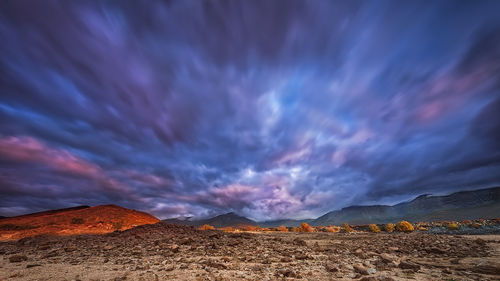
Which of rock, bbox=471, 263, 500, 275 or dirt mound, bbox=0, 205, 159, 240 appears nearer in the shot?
rock, bbox=471, 263, 500, 275

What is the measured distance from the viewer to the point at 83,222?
2778cm

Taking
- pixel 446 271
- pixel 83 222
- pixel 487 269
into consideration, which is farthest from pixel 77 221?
pixel 487 269

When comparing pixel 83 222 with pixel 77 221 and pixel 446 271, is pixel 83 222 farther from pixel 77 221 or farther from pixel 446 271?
pixel 446 271

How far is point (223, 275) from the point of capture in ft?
22.2

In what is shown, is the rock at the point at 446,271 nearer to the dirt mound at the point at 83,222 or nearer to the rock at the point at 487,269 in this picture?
the rock at the point at 487,269

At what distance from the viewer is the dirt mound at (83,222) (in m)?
24.2

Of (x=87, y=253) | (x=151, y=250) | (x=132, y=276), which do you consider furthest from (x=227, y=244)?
(x=87, y=253)

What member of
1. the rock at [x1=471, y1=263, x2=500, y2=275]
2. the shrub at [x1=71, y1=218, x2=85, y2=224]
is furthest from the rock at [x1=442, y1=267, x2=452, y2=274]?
the shrub at [x1=71, y1=218, x2=85, y2=224]

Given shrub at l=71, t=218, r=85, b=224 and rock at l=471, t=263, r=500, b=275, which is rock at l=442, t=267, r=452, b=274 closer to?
rock at l=471, t=263, r=500, b=275

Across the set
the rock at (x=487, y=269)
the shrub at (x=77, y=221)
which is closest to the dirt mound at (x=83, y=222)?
the shrub at (x=77, y=221)

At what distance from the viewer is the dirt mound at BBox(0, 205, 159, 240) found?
953 inches

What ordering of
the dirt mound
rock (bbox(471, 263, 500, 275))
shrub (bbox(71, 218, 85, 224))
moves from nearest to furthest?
rock (bbox(471, 263, 500, 275)), the dirt mound, shrub (bbox(71, 218, 85, 224))

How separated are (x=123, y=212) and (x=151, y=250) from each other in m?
26.9

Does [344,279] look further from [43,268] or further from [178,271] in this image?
[43,268]
